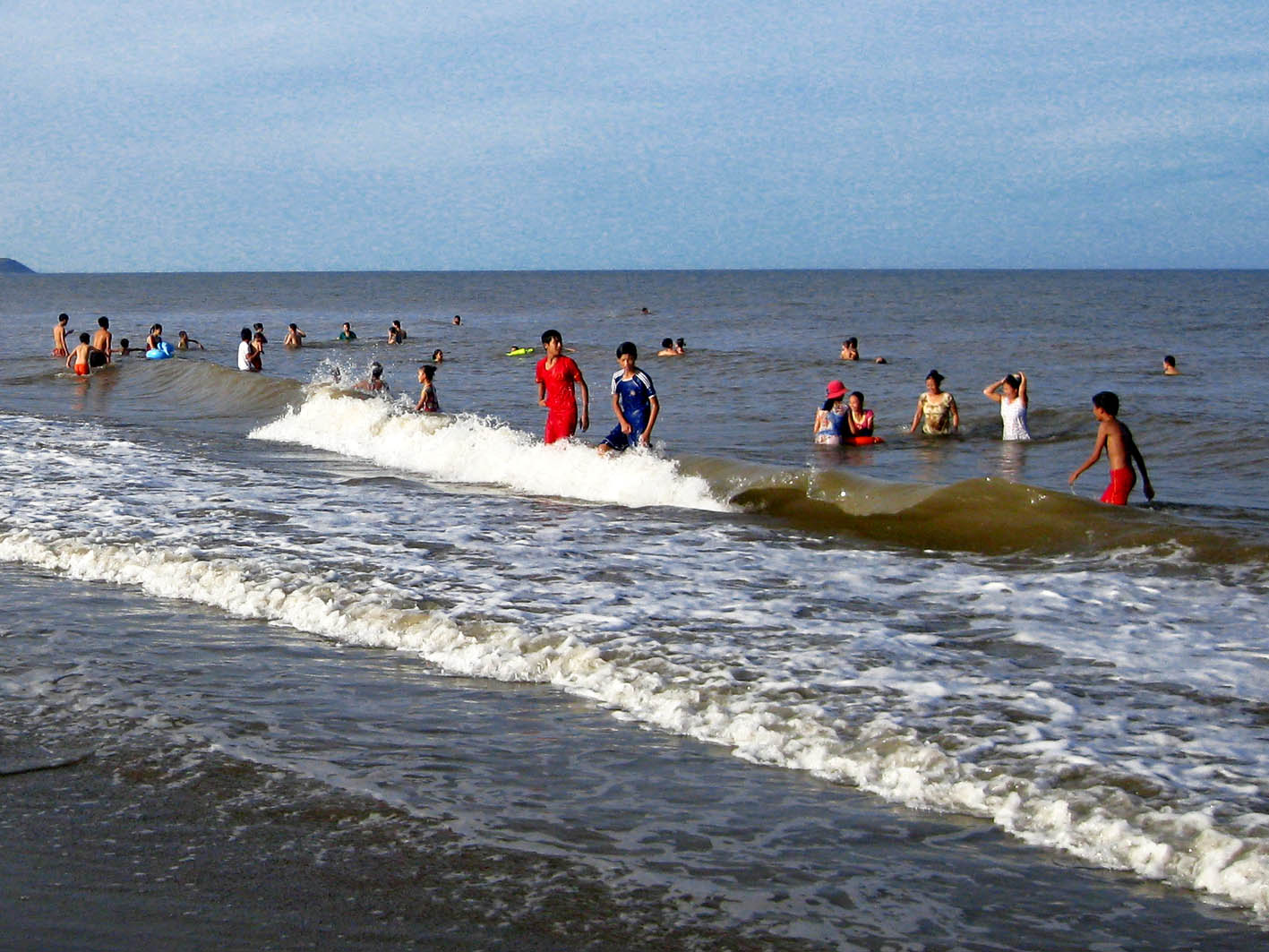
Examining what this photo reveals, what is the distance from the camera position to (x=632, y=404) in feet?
43.3

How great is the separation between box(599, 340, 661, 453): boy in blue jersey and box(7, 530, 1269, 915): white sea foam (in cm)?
519

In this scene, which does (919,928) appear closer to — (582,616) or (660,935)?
(660,935)

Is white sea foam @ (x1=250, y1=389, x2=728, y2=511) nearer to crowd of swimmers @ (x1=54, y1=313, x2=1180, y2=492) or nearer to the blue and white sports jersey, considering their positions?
crowd of swimmers @ (x1=54, y1=313, x2=1180, y2=492)

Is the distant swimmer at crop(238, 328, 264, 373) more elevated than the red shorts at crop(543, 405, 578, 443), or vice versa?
the distant swimmer at crop(238, 328, 264, 373)

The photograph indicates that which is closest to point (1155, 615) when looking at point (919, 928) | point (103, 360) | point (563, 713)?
point (563, 713)

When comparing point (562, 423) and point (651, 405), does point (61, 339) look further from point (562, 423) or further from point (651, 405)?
point (651, 405)

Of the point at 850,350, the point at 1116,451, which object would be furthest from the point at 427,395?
the point at 850,350

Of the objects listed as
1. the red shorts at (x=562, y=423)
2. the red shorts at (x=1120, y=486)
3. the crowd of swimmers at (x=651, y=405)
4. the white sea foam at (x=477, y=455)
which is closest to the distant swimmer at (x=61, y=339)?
the crowd of swimmers at (x=651, y=405)

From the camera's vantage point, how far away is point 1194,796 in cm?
477

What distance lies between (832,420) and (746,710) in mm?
13186

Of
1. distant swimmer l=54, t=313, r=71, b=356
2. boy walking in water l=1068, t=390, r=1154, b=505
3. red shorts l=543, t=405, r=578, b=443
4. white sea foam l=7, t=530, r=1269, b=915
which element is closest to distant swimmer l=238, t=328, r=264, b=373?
distant swimmer l=54, t=313, r=71, b=356

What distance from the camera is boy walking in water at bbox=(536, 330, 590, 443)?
13177 millimetres

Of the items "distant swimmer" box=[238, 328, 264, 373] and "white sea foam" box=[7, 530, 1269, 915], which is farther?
"distant swimmer" box=[238, 328, 264, 373]

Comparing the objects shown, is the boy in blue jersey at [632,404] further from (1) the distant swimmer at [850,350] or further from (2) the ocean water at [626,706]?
(1) the distant swimmer at [850,350]
